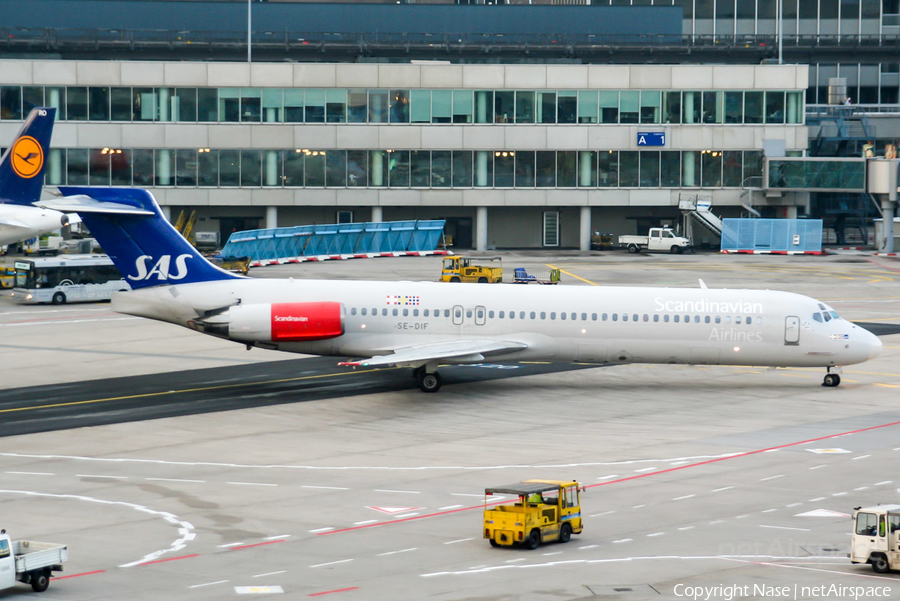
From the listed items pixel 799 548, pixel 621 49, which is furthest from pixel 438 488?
pixel 621 49

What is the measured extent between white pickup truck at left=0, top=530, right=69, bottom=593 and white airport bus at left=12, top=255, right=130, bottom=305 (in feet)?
158

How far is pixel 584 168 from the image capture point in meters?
103

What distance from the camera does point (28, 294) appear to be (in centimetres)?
6794

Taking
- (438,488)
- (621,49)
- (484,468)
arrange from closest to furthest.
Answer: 1. (438,488)
2. (484,468)
3. (621,49)

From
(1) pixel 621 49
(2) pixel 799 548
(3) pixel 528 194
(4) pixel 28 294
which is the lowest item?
(2) pixel 799 548

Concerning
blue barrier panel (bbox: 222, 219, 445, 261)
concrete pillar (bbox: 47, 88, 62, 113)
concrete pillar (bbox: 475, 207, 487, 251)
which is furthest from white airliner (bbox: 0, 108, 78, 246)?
concrete pillar (bbox: 475, 207, 487, 251)

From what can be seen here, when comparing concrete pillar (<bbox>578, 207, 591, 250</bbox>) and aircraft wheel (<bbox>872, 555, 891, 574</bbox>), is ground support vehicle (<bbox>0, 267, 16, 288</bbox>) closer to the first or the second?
concrete pillar (<bbox>578, 207, 591, 250</bbox>)

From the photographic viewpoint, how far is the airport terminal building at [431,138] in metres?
97.5

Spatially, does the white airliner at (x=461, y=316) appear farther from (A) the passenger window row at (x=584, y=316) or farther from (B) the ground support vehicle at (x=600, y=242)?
(B) the ground support vehicle at (x=600, y=242)

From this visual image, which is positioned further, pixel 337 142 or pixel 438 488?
pixel 337 142

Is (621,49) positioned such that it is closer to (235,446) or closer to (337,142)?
(337,142)

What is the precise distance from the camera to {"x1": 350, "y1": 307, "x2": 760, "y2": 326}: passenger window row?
43312 mm

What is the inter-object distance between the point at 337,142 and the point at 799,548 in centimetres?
8011

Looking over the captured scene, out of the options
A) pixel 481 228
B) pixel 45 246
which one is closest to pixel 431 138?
pixel 481 228
